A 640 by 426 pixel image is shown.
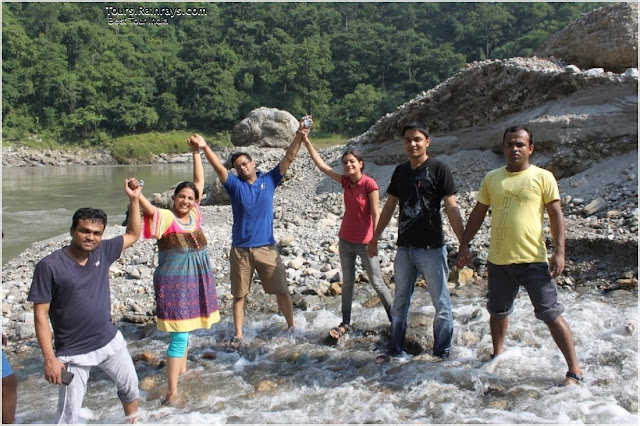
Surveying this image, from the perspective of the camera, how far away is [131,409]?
3488 millimetres

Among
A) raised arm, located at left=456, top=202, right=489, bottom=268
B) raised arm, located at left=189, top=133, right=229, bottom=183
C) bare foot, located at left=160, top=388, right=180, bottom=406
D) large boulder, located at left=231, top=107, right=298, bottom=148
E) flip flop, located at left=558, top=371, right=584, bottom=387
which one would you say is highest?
large boulder, located at left=231, top=107, right=298, bottom=148

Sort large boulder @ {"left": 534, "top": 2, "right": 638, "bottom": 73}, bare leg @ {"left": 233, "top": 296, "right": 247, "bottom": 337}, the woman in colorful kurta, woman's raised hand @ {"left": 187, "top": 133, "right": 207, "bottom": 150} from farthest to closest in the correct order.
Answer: large boulder @ {"left": 534, "top": 2, "right": 638, "bottom": 73} → bare leg @ {"left": 233, "top": 296, "right": 247, "bottom": 337} → woman's raised hand @ {"left": 187, "top": 133, "right": 207, "bottom": 150} → the woman in colorful kurta

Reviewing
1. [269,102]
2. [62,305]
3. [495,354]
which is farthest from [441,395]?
[269,102]

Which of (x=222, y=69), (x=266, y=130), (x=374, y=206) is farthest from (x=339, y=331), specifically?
(x=222, y=69)

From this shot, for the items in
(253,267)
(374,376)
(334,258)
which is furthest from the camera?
(334,258)

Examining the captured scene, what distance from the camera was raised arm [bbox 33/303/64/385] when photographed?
289cm

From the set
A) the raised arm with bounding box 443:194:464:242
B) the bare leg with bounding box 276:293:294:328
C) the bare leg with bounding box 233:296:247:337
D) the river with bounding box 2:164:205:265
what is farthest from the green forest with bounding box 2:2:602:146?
the raised arm with bounding box 443:194:464:242

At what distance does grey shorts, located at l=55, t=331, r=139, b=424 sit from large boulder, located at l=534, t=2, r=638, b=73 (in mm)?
14159

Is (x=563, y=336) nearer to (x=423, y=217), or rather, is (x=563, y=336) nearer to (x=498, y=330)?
(x=498, y=330)

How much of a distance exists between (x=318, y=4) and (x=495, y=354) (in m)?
101

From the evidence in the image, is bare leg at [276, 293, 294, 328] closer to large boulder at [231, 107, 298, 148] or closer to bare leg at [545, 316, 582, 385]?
bare leg at [545, 316, 582, 385]

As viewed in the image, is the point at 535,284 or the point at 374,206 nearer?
the point at 535,284

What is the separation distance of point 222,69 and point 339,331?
7224 centimetres

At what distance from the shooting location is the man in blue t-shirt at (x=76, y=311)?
9.53 ft
